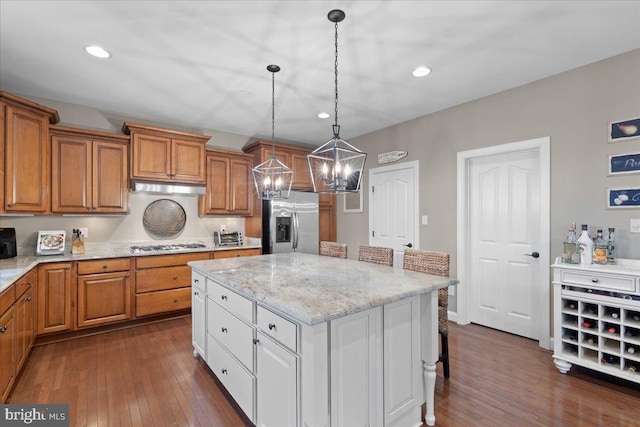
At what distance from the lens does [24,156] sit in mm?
2939

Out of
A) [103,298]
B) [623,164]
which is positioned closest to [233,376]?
[103,298]

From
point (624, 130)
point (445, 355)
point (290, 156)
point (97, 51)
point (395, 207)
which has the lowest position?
point (445, 355)

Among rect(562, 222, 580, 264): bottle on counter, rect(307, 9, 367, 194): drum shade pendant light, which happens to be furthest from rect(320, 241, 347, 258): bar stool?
rect(562, 222, 580, 264): bottle on counter

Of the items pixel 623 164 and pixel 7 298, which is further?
pixel 623 164

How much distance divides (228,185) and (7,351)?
2935mm

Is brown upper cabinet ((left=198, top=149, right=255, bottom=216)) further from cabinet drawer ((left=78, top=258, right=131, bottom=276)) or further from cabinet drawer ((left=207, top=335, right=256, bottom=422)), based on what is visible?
cabinet drawer ((left=207, top=335, right=256, bottom=422))

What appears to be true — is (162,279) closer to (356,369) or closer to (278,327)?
(278,327)

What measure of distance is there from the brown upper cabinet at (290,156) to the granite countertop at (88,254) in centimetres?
122

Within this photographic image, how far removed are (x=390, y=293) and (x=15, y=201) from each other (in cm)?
353

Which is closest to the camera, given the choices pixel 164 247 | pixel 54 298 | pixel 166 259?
pixel 54 298

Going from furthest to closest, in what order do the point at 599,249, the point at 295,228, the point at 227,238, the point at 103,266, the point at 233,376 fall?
1. the point at 295,228
2. the point at 227,238
3. the point at 103,266
4. the point at 599,249
5. the point at 233,376

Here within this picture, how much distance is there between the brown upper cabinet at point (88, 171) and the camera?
132 inches

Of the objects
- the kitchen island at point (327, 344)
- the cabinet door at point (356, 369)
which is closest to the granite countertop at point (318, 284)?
the kitchen island at point (327, 344)

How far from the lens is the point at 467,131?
11.9 ft
